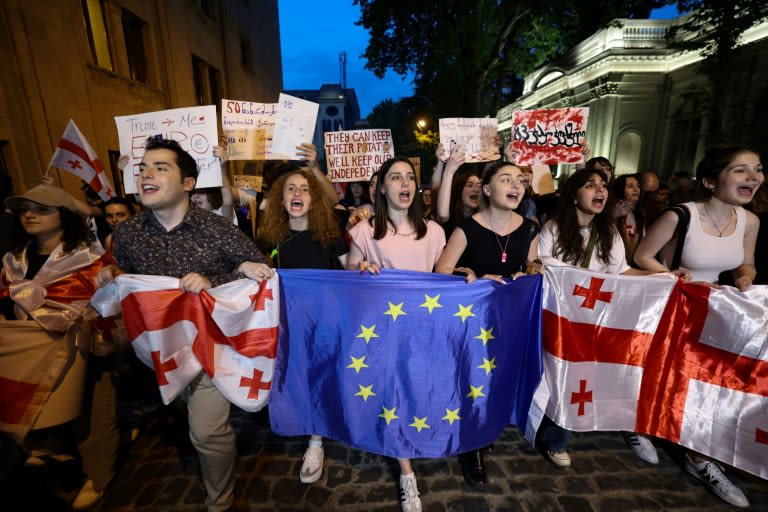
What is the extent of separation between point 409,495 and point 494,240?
6.39 feet

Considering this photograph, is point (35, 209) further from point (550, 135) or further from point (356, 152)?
point (550, 135)

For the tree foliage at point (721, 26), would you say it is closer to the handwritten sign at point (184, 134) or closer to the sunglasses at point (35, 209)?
the handwritten sign at point (184, 134)

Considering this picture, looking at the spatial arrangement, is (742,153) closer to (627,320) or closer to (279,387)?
(627,320)

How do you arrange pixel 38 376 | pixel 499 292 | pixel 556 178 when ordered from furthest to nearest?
pixel 556 178 < pixel 499 292 < pixel 38 376

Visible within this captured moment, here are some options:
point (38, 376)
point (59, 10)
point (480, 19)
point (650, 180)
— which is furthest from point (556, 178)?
point (38, 376)

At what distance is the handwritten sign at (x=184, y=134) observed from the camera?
3375 millimetres

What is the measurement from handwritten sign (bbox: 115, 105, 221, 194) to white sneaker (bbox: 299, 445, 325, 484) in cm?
256

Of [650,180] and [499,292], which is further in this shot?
[650,180]

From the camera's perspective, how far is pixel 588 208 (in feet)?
9.29

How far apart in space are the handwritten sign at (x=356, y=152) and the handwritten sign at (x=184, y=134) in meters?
1.42

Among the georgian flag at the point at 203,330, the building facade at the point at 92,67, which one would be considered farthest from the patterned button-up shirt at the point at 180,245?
the building facade at the point at 92,67

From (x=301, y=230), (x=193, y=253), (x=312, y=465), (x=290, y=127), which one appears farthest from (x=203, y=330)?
(x=290, y=127)

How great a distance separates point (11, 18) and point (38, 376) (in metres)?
6.58

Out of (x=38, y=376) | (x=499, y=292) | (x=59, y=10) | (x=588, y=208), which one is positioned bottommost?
(x=38, y=376)
